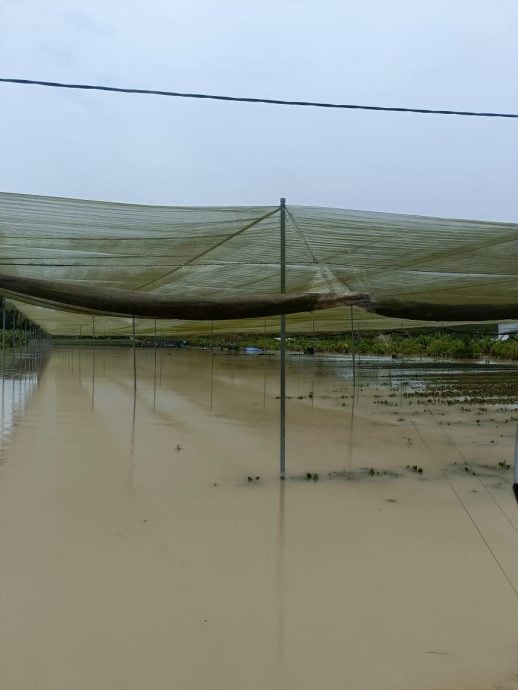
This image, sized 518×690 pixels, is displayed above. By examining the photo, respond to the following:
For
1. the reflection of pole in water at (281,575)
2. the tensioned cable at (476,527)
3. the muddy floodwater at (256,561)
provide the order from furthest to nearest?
the tensioned cable at (476,527), the reflection of pole in water at (281,575), the muddy floodwater at (256,561)

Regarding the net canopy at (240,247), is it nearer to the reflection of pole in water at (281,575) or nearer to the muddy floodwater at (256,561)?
the muddy floodwater at (256,561)

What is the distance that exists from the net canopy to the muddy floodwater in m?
1.77

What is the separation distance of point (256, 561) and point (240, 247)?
3395 millimetres

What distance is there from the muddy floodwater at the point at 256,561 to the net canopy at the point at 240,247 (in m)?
1.77

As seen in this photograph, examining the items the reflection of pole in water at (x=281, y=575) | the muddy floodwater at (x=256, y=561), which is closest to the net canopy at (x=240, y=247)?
the muddy floodwater at (x=256, y=561)

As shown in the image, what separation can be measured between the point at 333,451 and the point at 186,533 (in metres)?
3.20

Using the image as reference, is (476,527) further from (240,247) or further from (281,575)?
(240,247)

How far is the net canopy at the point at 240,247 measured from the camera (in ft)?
15.9

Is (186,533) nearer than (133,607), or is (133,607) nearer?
(133,607)

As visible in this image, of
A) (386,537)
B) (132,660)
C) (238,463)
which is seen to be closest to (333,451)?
(238,463)

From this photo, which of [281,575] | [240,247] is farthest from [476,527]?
[240,247]

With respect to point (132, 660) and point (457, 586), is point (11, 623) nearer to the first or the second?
point (132, 660)

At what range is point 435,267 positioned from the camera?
7.25m

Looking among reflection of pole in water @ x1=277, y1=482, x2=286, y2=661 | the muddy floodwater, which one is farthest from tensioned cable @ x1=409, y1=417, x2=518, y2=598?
reflection of pole in water @ x1=277, y1=482, x2=286, y2=661
